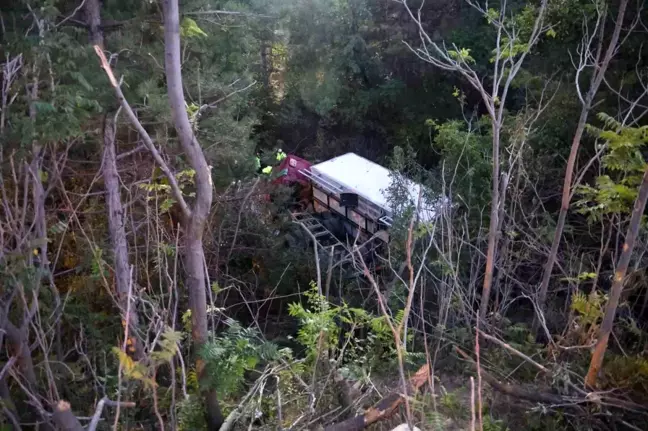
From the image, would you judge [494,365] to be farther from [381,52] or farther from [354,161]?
[381,52]

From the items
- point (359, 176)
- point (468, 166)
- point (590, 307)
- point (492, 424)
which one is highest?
point (468, 166)

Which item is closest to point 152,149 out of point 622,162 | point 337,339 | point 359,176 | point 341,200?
point 337,339

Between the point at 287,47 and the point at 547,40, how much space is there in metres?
10.1

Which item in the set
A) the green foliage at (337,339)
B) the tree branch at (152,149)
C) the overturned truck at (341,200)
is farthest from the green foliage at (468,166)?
the tree branch at (152,149)

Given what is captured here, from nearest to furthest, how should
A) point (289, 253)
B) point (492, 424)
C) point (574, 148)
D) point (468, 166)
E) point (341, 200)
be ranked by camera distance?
point (492, 424) → point (574, 148) → point (468, 166) → point (289, 253) → point (341, 200)

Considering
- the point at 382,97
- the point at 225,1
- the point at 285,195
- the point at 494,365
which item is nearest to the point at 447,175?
the point at 494,365

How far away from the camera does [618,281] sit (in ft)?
16.4

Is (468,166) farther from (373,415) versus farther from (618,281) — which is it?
(373,415)

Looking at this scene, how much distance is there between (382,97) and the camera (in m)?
16.4

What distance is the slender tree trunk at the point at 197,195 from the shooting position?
412 cm

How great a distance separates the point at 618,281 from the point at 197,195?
3620mm

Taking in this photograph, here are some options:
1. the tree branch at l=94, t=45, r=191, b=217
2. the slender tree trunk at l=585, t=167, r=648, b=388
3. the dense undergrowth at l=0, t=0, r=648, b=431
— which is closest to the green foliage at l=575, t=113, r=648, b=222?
the dense undergrowth at l=0, t=0, r=648, b=431

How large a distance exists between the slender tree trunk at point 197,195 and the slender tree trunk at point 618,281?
11.2ft

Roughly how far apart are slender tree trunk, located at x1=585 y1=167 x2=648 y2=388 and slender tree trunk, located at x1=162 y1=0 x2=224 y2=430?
341 cm
